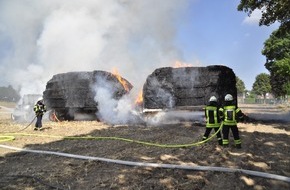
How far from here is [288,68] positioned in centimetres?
2267

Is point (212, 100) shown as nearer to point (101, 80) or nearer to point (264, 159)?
point (264, 159)

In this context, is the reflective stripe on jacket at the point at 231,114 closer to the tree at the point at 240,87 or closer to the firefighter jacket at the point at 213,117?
the firefighter jacket at the point at 213,117

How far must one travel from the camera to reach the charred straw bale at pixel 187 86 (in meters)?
15.0

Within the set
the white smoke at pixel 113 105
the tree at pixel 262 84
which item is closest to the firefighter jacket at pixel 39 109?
the white smoke at pixel 113 105

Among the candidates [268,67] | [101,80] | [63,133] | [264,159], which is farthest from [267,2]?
[268,67]

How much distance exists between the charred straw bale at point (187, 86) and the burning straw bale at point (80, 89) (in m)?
2.56

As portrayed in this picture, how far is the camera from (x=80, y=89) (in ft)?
58.1

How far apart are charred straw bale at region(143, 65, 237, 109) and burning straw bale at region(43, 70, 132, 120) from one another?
2.56 metres

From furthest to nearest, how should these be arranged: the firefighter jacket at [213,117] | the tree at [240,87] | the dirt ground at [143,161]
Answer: the tree at [240,87] → the firefighter jacket at [213,117] → the dirt ground at [143,161]

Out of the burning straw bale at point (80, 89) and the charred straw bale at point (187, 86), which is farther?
the burning straw bale at point (80, 89)

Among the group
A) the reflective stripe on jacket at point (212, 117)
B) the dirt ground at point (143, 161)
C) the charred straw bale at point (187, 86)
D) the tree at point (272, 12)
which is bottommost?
the dirt ground at point (143, 161)

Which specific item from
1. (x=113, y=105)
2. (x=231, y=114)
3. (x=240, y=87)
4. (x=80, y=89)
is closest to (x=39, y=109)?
(x=80, y=89)

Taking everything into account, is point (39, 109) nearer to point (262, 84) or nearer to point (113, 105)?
point (113, 105)

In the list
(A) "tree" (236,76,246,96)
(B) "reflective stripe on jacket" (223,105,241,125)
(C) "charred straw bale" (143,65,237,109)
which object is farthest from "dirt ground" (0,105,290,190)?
(A) "tree" (236,76,246,96)
